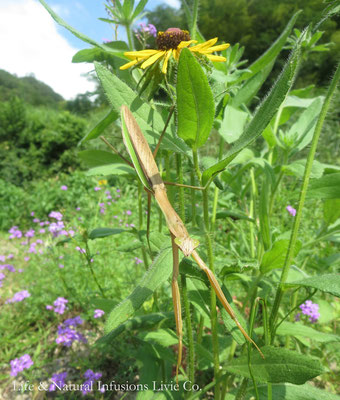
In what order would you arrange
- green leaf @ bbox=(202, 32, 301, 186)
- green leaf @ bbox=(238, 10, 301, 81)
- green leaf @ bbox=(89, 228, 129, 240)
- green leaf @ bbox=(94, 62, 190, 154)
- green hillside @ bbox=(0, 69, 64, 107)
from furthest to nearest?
green hillside @ bbox=(0, 69, 64, 107), green leaf @ bbox=(89, 228, 129, 240), green leaf @ bbox=(238, 10, 301, 81), green leaf @ bbox=(94, 62, 190, 154), green leaf @ bbox=(202, 32, 301, 186)

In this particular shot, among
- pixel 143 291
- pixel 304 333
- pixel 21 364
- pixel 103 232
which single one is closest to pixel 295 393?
pixel 304 333

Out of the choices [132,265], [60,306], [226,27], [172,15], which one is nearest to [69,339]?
[60,306]

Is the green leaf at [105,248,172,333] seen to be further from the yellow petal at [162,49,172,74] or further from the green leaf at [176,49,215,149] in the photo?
the yellow petal at [162,49,172,74]

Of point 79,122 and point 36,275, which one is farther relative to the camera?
point 79,122

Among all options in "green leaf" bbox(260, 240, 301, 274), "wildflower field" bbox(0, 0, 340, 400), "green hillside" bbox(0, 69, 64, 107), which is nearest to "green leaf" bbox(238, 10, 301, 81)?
"wildflower field" bbox(0, 0, 340, 400)

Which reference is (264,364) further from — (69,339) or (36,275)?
(36,275)

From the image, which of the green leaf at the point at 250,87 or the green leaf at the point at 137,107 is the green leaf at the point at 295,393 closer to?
the green leaf at the point at 137,107
